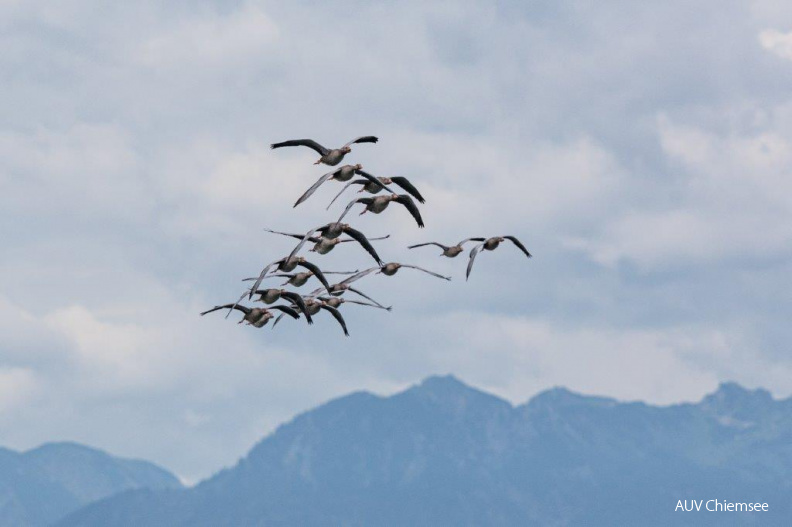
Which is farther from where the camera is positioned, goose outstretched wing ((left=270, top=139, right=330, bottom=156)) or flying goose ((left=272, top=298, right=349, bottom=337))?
flying goose ((left=272, top=298, right=349, bottom=337))

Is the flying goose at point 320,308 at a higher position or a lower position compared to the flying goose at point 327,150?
lower

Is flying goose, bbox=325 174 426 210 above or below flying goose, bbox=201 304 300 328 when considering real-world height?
above

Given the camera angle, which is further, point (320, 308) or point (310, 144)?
point (320, 308)

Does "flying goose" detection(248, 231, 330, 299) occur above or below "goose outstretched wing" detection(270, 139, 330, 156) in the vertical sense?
below

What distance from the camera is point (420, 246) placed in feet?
334

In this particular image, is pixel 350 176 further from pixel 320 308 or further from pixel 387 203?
pixel 320 308

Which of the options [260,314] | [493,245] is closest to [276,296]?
[260,314]

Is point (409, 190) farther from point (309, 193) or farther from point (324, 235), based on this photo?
point (309, 193)

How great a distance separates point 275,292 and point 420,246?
1105 centimetres

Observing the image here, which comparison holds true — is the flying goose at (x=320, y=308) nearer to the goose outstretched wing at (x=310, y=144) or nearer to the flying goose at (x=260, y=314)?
the flying goose at (x=260, y=314)

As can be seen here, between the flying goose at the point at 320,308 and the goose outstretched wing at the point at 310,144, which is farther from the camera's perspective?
the flying goose at the point at 320,308

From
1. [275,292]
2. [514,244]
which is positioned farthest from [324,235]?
[514,244]

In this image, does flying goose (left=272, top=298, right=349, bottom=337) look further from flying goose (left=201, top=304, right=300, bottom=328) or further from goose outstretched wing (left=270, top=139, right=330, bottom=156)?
goose outstretched wing (left=270, top=139, right=330, bottom=156)

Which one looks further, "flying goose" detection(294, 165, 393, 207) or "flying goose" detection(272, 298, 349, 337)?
"flying goose" detection(272, 298, 349, 337)
